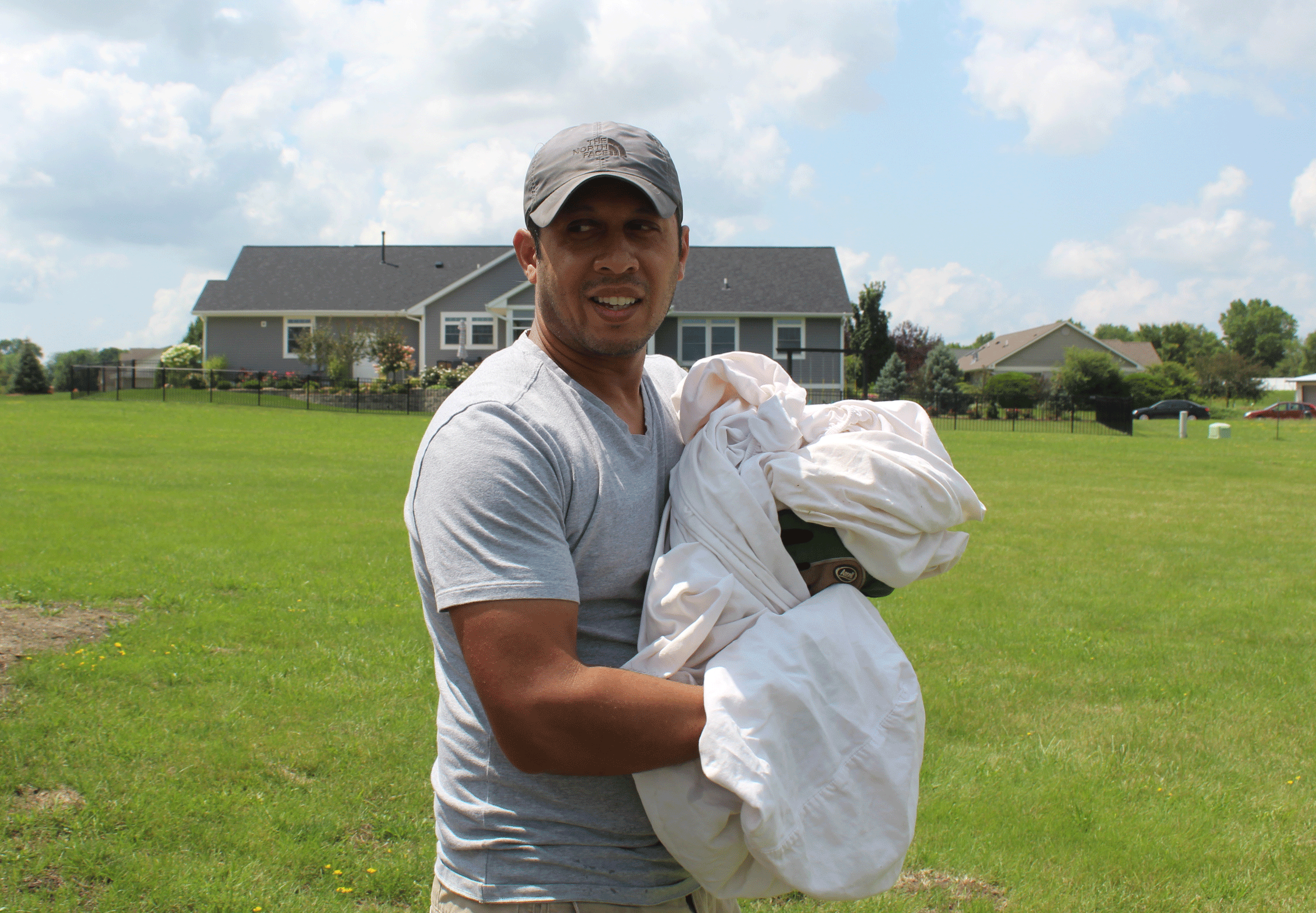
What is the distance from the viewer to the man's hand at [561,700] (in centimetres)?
155

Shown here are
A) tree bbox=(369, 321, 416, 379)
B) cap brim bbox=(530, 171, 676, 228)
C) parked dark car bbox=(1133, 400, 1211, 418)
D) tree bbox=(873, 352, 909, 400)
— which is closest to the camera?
cap brim bbox=(530, 171, 676, 228)

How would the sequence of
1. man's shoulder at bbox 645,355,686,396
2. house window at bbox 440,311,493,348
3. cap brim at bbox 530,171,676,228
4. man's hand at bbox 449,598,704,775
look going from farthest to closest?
1. house window at bbox 440,311,493,348
2. man's shoulder at bbox 645,355,686,396
3. cap brim at bbox 530,171,676,228
4. man's hand at bbox 449,598,704,775

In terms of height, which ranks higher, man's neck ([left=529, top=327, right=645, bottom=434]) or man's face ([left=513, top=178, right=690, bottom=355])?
man's face ([left=513, top=178, right=690, bottom=355])

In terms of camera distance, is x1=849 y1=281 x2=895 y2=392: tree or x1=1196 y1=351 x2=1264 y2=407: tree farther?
x1=1196 y1=351 x2=1264 y2=407: tree

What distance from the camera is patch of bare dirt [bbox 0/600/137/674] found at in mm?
6051

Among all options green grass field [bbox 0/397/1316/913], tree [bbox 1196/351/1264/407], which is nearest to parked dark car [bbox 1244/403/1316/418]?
tree [bbox 1196/351/1264/407]

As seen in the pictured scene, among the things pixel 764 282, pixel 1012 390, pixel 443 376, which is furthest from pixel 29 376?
pixel 1012 390

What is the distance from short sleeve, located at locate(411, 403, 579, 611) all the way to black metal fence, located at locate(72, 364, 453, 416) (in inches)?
1240

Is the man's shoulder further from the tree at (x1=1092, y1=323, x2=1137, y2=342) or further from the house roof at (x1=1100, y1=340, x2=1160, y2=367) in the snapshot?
the tree at (x1=1092, y1=323, x2=1137, y2=342)

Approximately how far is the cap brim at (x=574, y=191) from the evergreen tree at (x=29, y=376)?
53.1 meters

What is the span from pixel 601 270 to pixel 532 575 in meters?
0.70

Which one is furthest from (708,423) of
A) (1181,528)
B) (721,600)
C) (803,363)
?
(803,363)

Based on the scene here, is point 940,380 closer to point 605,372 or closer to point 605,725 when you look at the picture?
point 605,372

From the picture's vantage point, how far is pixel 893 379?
158ft
